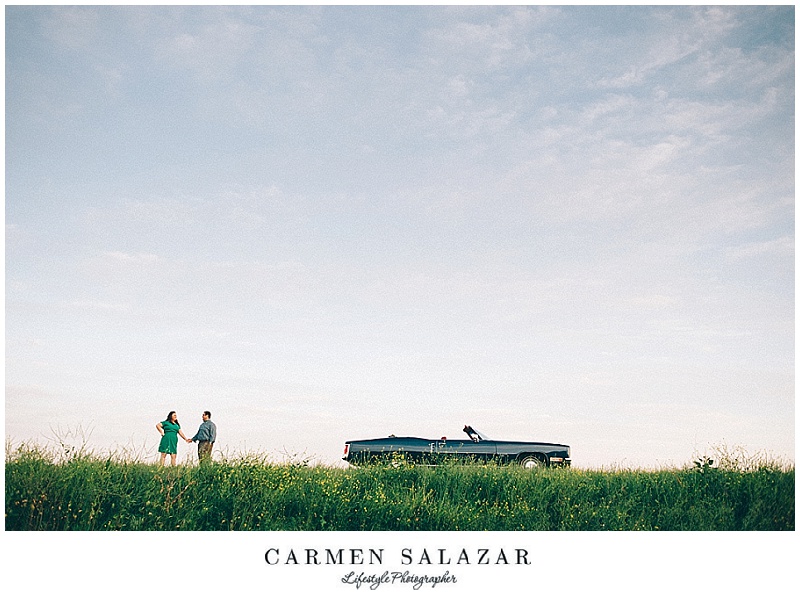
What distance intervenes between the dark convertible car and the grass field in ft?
4.41

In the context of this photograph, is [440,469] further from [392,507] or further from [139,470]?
[139,470]

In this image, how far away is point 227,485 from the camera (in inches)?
453

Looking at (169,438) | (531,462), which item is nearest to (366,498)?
(169,438)

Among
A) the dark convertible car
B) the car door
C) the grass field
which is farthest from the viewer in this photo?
the car door

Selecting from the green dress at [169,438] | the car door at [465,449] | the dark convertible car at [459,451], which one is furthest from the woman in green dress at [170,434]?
the car door at [465,449]

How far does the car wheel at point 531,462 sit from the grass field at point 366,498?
1865 millimetres

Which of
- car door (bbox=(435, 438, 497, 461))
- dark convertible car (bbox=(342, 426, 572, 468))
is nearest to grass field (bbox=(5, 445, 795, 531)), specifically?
dark convertible car (bbox=(342, 426, 572, 468))

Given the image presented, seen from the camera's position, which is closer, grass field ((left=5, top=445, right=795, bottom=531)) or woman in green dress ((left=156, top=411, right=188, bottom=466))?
grass field ((left=5, top=445, right=795, bottom=531))

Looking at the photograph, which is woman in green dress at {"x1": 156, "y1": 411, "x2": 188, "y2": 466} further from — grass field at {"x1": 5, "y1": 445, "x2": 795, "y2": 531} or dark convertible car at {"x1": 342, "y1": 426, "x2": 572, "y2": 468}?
dark convertible car at {"x1": 342, "y1": 426, "x2": 572, "y2": 468}

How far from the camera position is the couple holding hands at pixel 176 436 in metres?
13.4

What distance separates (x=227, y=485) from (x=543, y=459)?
7155mm

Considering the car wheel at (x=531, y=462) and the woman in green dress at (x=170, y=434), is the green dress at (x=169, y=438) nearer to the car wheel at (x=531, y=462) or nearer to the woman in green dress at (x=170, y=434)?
the woman in green dress at (x=170, y=434)

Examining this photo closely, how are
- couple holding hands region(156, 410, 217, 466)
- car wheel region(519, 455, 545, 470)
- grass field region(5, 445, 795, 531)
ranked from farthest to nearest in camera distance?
car wheel region(519, 455, 545, 470) < couple holding hands region(156, 410, 217, 466) < grass field region(5, 445, 795, 531)

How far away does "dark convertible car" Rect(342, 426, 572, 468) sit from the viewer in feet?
47.8
